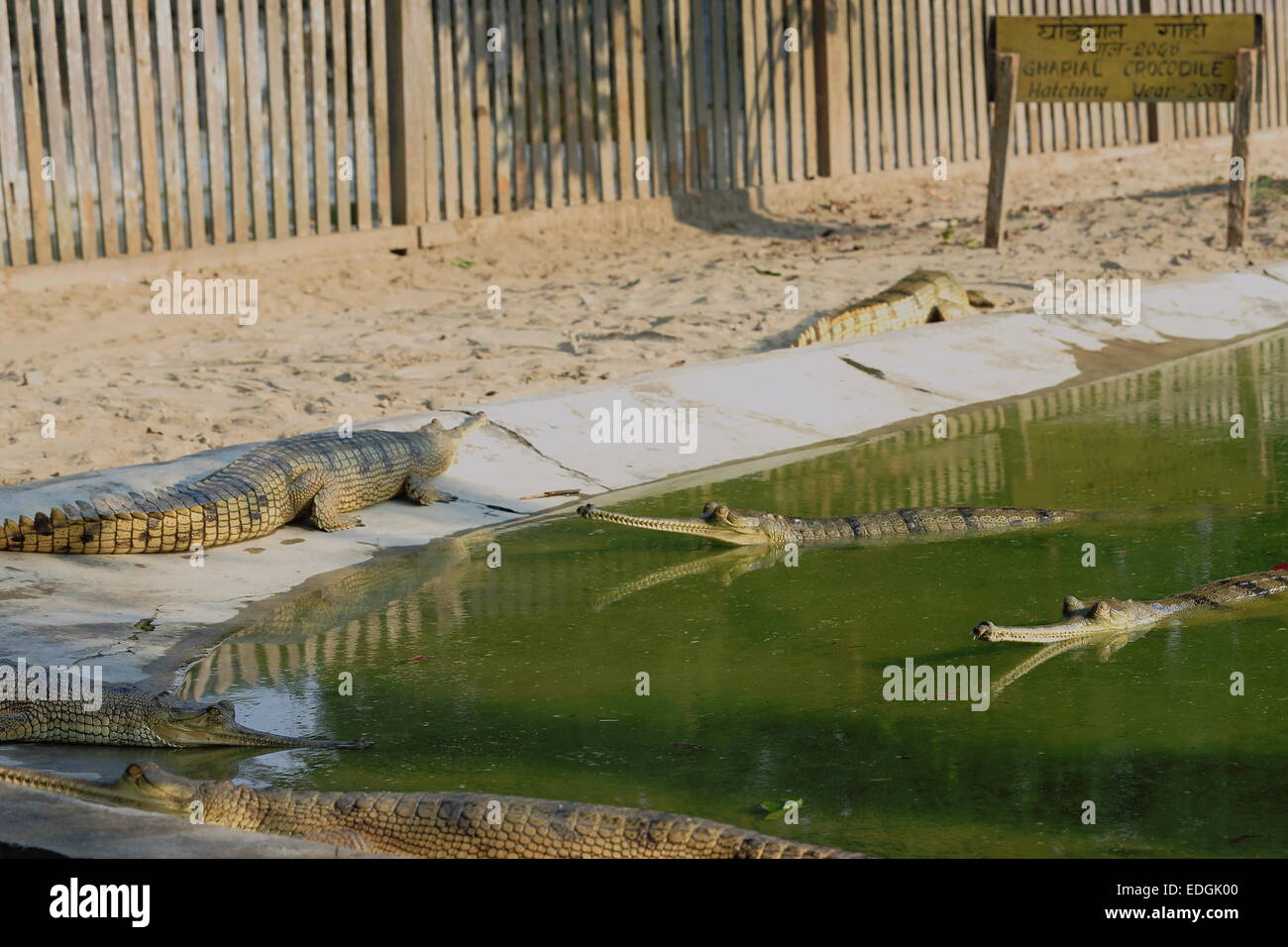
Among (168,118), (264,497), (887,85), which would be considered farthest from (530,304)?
(887,85)

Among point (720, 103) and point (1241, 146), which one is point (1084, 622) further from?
point (720, 103)

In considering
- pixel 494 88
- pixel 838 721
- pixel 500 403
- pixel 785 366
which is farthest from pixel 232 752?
pixel 494 88

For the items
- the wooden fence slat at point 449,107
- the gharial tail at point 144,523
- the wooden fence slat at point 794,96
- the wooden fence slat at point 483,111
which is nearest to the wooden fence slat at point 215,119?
the wooden fence slat at point 449,107

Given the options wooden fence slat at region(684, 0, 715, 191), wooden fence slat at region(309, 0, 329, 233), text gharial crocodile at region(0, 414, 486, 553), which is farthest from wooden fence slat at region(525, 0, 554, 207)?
text gharial crocodile at region(0, 414, 486, 553)

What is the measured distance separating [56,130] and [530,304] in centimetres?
316

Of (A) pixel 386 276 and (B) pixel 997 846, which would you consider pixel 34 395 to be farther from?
(B) pixel 997 846

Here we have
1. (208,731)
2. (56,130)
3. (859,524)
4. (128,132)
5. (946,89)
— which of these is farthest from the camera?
(946,89)

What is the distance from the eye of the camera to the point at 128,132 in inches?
392

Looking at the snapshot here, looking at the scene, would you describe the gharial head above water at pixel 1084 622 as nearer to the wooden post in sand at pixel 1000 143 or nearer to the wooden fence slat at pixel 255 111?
the wooden fence slat at pixel 255 111

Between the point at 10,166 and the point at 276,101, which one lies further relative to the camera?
the point at 276,101

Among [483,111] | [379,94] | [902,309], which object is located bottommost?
[902,309]

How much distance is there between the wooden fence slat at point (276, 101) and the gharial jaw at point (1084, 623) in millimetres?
6982

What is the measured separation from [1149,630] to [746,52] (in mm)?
9098

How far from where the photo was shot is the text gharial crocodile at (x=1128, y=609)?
16.8 ft
